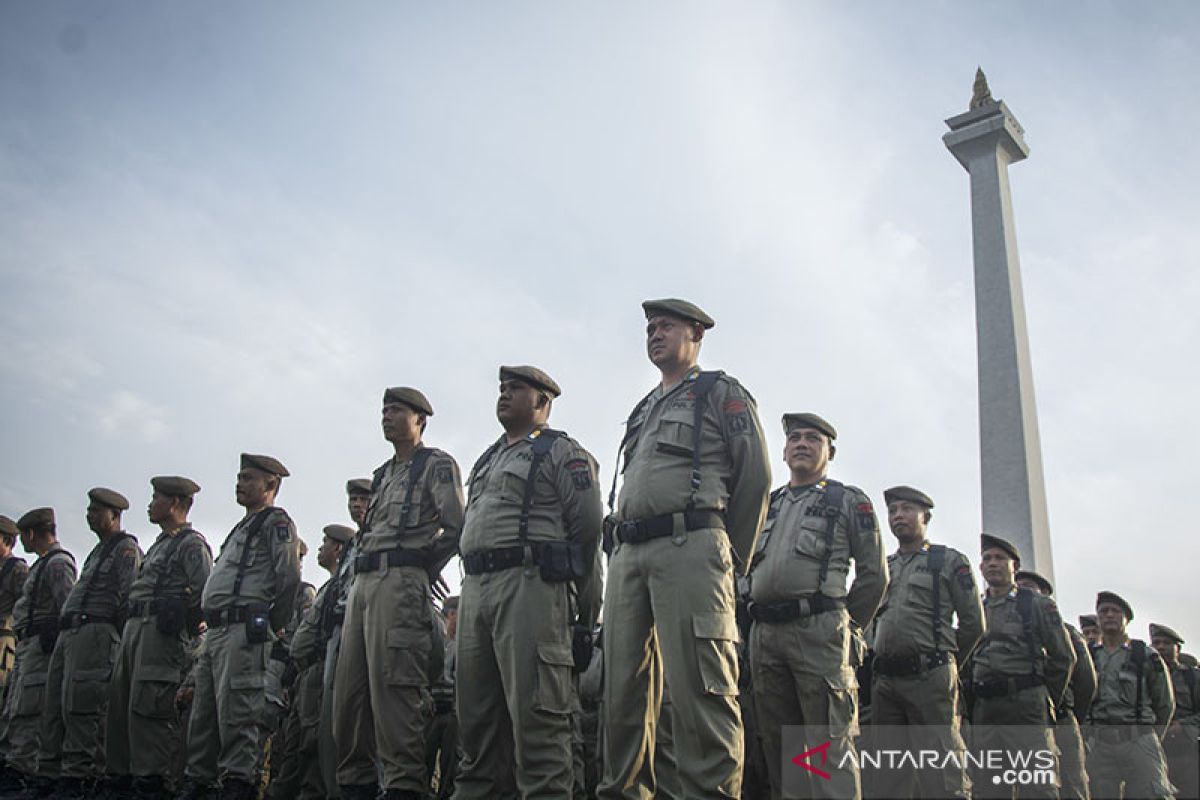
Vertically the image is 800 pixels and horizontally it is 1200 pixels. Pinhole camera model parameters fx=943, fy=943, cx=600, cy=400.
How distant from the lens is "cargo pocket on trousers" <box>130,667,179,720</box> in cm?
720

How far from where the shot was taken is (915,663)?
7.21 meters

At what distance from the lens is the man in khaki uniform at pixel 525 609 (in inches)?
194

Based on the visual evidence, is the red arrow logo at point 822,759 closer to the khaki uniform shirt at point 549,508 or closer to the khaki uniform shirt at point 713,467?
the khaki uniform shirt at point 713,467

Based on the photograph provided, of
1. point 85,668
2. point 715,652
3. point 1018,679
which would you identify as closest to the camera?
point 715,652

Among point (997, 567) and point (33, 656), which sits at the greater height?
point (997, 567)

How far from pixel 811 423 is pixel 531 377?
220 cm

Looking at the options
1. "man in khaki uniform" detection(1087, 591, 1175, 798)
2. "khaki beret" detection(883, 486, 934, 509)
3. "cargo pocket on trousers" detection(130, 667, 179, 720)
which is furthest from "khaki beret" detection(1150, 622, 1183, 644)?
"cargo pocket on trousers" detection(130, 667, 179, 720)

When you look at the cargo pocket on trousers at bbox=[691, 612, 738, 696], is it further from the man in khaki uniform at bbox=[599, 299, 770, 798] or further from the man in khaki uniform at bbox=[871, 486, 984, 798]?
the man in khaki uniform at bbox=[871, 486, 984, 798]

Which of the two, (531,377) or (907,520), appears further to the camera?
(907,520)

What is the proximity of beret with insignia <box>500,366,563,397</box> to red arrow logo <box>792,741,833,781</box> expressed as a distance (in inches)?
104

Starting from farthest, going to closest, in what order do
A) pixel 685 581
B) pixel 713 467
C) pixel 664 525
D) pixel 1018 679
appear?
pixel 1018 679
pixel 713 467
pixel 664 525
pixel 685 581

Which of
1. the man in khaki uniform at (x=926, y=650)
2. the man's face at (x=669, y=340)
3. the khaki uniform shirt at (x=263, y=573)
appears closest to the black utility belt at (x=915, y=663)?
the man in khaki uniform at (x=926, y=650)

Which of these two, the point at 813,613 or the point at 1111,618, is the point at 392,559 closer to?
the point at 813,613

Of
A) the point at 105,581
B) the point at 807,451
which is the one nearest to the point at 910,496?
the point at 807,451
